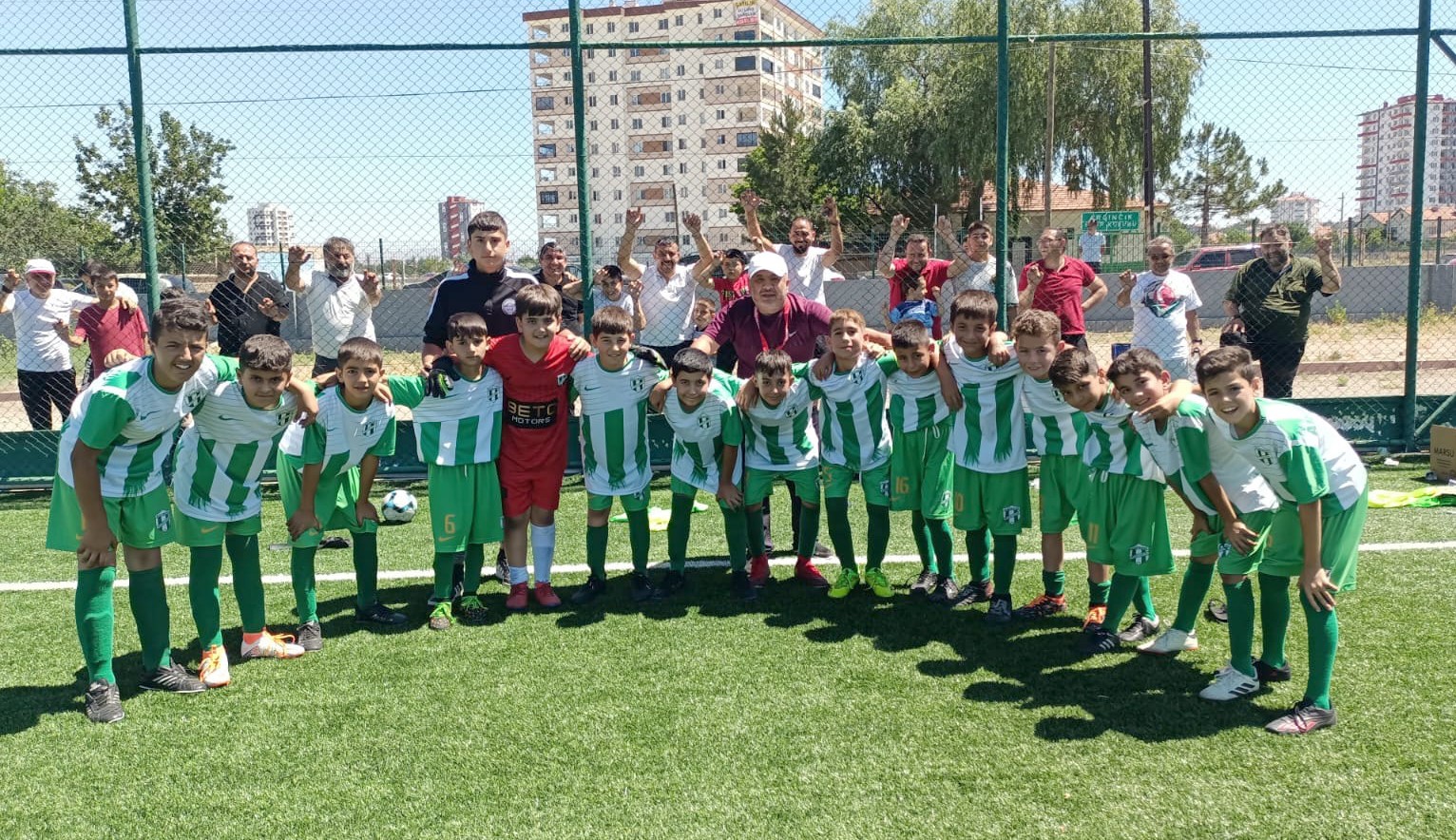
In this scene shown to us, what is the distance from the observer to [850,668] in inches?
171

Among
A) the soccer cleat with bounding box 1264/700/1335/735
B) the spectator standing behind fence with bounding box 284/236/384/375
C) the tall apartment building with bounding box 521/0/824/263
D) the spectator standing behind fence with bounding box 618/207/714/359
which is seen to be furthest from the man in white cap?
the soccer cleat with bounding box 1264/700/1335/735

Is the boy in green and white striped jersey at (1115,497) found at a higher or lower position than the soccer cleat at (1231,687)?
higher

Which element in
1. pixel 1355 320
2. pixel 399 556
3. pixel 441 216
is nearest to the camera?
pixel 399 556

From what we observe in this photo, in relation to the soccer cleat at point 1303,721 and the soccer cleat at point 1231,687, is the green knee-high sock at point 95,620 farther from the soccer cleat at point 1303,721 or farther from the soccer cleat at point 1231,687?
the soccer cleat at point 1303,721

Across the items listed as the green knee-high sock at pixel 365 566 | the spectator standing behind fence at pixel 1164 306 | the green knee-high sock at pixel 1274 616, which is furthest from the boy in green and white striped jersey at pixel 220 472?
the spectator standing behind fence at pixel 1164 306

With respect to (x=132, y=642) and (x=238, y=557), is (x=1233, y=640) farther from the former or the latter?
(x=132, y=642)

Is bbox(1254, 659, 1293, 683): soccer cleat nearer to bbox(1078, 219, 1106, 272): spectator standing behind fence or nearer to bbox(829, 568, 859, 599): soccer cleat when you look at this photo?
bbox(829, 568, 859, 599): soccer cleat

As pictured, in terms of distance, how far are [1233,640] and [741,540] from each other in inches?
89.8

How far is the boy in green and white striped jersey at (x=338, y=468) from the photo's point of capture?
4.68 meters

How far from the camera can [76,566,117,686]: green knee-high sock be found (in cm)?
403

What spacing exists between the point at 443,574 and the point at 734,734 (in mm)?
1932

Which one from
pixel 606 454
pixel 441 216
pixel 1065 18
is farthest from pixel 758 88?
pixel 606 454

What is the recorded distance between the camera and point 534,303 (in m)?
4.91

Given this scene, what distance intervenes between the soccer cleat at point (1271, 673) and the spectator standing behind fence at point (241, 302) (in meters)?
6.70
